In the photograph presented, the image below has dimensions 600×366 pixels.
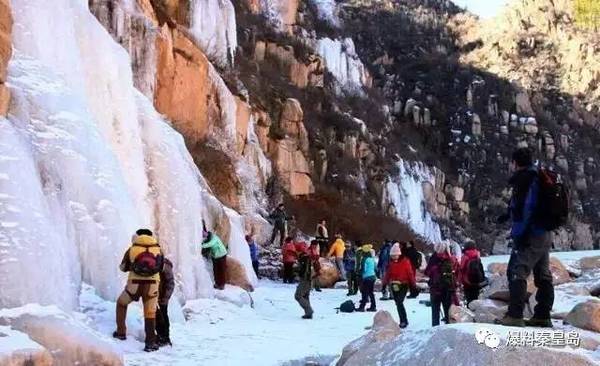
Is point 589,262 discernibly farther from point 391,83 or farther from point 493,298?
point 391,83

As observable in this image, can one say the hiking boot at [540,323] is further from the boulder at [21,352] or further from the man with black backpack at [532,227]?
the boulder at [21,352]

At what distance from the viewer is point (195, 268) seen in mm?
13258

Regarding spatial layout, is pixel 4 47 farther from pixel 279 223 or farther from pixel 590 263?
pixel 590 263

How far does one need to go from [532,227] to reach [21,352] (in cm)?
461

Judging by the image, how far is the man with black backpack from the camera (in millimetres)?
6418

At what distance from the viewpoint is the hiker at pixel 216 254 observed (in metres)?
14.3

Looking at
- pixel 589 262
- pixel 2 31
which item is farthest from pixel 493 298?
pixel 589 262

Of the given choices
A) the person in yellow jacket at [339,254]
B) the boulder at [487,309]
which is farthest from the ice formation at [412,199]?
the boulder at [487,309]

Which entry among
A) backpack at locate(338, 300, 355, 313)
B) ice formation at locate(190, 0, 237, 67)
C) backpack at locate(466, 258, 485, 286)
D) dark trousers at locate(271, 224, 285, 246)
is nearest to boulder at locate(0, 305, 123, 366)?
backpack at locate(466, 258, 485, 286)

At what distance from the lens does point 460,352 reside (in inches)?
203

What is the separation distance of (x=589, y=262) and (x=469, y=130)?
45.4 metres

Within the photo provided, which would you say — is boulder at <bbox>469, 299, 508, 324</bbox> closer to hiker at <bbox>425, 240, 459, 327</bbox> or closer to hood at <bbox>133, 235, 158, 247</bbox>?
hiker at <bbox>425, 240, 459, 327</bbox>

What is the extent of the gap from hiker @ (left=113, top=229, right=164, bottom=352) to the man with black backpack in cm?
403

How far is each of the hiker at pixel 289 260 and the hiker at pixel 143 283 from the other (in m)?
12.3
